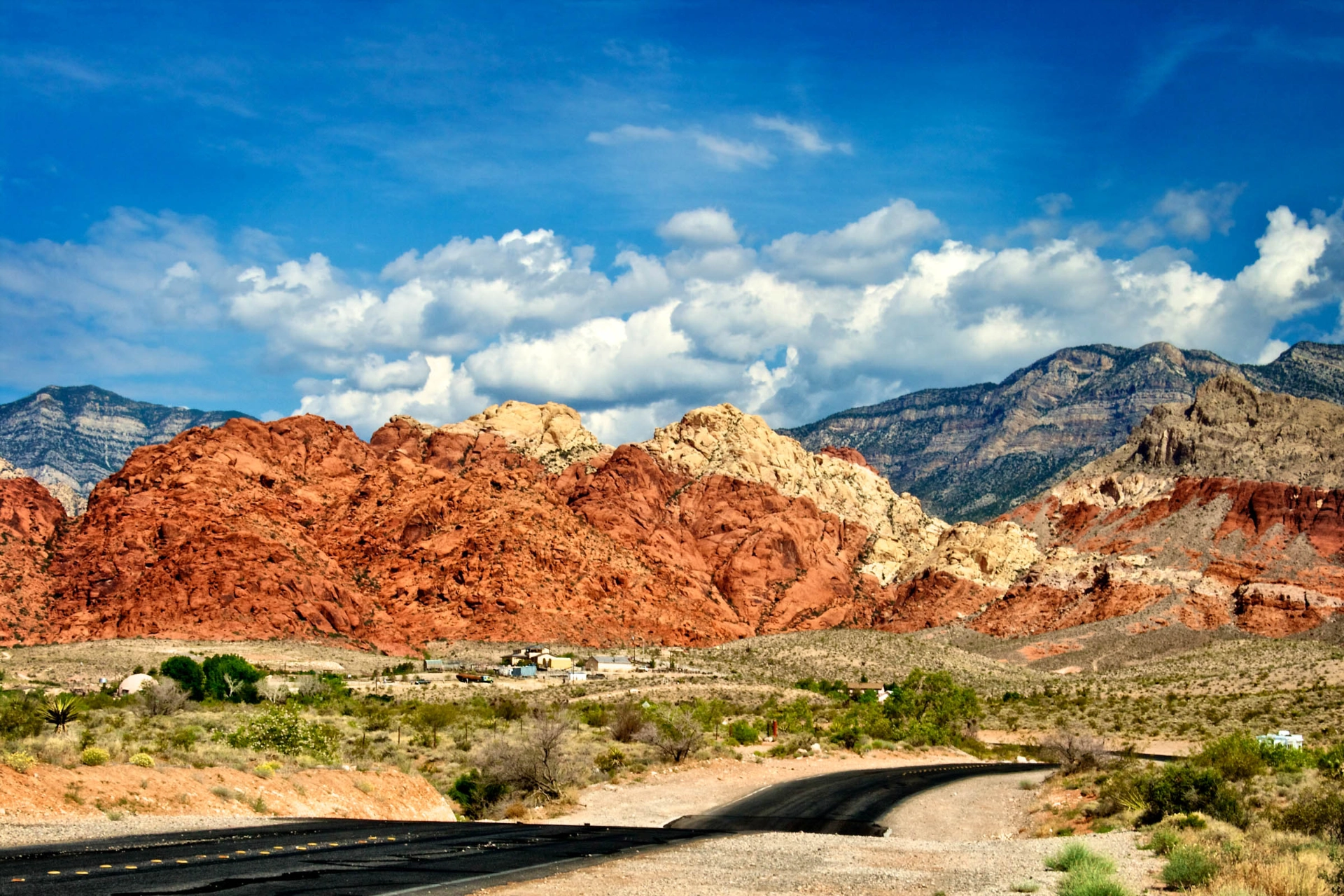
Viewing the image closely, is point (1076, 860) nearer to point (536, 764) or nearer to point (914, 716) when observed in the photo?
point (536, 764)

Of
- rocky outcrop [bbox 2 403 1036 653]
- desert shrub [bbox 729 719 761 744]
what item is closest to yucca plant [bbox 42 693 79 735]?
desert shrub [bbox 729 719 761 744]

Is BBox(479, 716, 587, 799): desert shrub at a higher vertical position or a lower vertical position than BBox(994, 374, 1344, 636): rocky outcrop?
lower

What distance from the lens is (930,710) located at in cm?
5984

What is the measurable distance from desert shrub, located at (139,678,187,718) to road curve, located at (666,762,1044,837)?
24.8 m

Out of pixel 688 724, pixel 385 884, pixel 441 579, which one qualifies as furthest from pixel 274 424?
pixel 385 884

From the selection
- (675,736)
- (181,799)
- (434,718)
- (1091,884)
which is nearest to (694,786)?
(675,736)

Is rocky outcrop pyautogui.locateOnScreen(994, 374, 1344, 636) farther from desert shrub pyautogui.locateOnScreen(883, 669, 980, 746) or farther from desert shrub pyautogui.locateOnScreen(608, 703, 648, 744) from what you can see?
desert shrub pyautogui.locateOnScreen(608, 703, 648, 744)

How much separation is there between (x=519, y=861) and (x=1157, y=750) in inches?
1670

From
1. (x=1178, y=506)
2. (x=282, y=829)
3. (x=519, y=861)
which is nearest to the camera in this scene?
(x=519, y=861)

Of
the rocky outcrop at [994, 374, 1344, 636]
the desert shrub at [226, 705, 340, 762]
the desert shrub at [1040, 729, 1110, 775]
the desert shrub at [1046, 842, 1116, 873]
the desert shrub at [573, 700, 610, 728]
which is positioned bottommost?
the desert shrub at [1040, 729, 1110, 775]

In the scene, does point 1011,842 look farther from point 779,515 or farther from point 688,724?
point 779,515

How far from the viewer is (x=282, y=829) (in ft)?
66.5

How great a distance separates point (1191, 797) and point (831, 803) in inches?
430

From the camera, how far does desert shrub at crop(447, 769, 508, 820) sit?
30.4 meters
